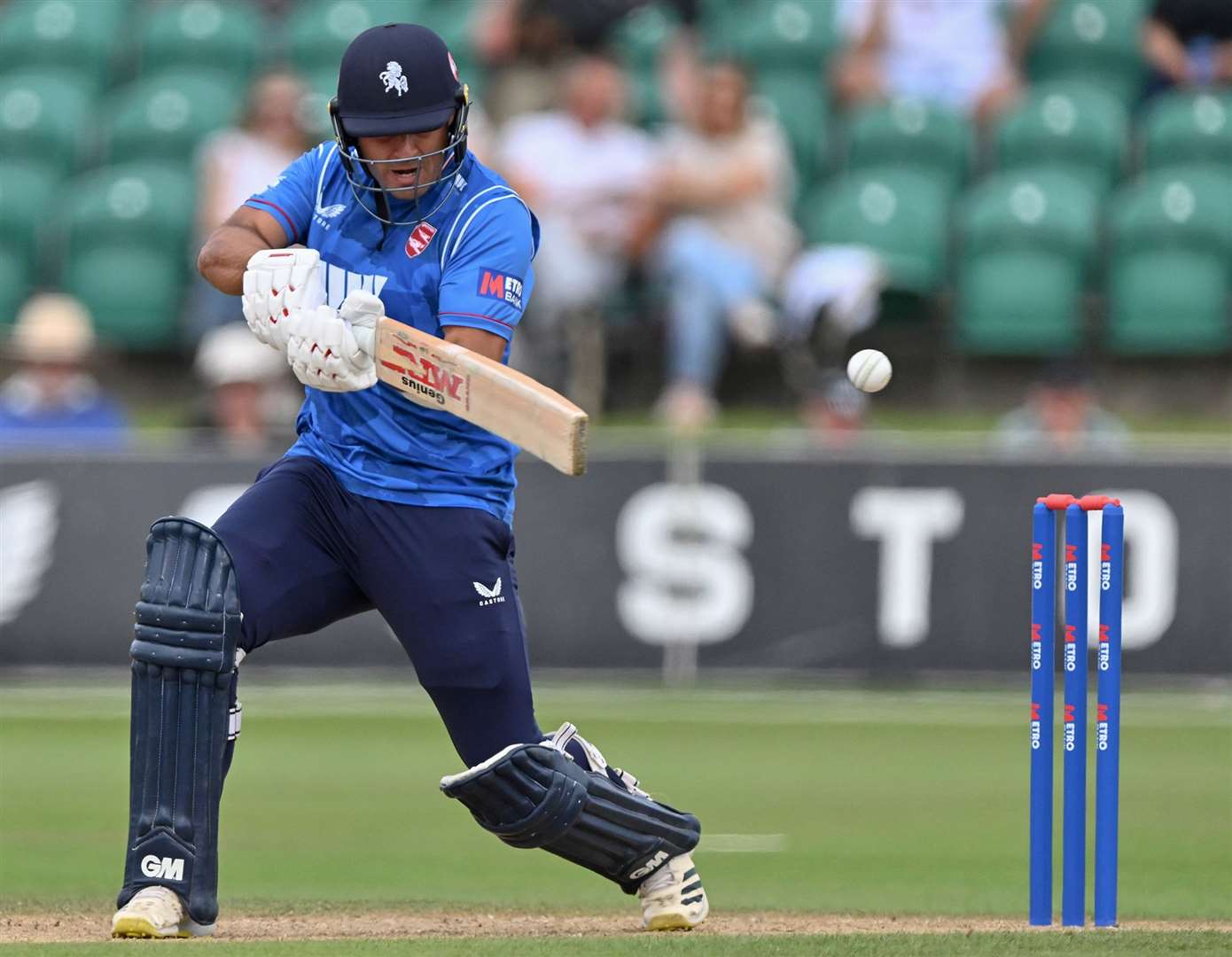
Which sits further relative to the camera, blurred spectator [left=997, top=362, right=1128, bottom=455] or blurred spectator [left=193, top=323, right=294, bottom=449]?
blurred spectator [left=193, top=323, right=294, bottom=449]

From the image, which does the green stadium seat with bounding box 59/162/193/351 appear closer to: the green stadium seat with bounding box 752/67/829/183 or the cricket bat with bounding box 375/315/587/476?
the green stadium seat with bounding box 752/67/829/183

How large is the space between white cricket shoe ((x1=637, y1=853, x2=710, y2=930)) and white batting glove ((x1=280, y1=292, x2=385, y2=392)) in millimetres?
1360

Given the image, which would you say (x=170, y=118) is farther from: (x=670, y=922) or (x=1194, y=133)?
(x=670, y=922)

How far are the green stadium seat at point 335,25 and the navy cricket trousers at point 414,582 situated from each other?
9174 mm

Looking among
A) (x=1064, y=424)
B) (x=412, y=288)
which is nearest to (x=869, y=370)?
(x=412, y=288)

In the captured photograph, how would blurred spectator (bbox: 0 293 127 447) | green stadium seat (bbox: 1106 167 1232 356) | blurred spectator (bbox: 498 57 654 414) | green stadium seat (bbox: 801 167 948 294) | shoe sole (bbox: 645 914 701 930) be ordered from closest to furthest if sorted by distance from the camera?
shoe sole (bbox: 645 914 701 930) → blurred spectator (bbox: 0 293 127 447) → blurred spectator (bbox: 498 57 654 414) → green stadium seat (bbox: 1106 167 1232 356) → green stadium seat (bbox: 801 167 948 294)

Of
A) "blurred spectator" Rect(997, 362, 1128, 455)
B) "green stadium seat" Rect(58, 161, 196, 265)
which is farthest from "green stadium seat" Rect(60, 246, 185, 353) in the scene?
"blurred spectator" Rect(997, 362, 1128, 455)

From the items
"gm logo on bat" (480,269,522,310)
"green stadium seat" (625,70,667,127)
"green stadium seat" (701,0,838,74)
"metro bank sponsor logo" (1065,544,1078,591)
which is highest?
"green stadium seat" (701,0,838,74)

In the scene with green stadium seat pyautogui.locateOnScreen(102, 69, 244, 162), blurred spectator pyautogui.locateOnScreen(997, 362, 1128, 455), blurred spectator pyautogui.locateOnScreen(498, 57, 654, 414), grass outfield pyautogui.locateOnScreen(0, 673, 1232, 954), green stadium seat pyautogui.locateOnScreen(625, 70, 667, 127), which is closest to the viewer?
grass outfield pyautogui.locateOnScreen(0, 673, 1232, 954)

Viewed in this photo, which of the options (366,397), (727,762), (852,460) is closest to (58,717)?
(727,762)

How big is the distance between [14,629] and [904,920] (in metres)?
6.37

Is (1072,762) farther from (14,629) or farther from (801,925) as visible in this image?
(14,629)

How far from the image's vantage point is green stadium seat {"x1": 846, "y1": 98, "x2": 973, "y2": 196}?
12625 mm

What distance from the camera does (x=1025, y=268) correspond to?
1174cm
